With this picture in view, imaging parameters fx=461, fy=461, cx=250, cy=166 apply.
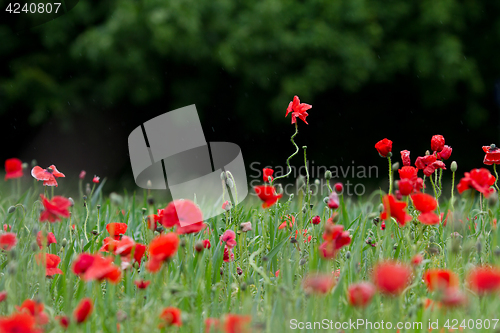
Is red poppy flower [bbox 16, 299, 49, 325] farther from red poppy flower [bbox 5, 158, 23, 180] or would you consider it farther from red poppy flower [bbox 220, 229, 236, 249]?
red poppy flower [bbox 220, 229, 236, 249]

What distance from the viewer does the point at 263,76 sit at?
656 cm

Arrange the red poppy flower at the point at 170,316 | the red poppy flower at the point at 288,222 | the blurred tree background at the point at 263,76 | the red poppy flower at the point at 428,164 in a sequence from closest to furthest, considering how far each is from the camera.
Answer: the red poppy flower at the point at 170,316
the red poppy flower at the point at 428,164
the red poppy flower at the point at 288,222
the blurred tree background at the point at 263,76

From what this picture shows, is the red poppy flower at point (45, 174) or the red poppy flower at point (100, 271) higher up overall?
the red poppy flower at point (45, 174)

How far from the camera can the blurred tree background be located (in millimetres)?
6352

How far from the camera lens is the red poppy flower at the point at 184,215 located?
3.42 ft

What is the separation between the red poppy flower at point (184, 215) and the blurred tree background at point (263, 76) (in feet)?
16.8

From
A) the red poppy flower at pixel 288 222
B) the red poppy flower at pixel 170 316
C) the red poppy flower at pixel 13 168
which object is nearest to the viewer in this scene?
the red poppy flower at pixel 170 316

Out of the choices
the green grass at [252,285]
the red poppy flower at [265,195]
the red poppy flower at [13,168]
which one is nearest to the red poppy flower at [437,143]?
the green grass at [252,285]

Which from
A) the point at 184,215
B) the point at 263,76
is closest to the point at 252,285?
the point at 184,215

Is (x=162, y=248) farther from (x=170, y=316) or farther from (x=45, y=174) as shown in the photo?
(x=45, y=174)

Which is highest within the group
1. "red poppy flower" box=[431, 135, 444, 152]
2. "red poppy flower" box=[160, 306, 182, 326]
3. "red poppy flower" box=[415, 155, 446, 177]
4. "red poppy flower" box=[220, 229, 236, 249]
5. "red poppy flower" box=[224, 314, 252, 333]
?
"red poppy flower" box=[431, 135, 444, 152]

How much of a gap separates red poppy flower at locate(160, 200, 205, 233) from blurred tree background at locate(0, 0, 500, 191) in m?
5.12

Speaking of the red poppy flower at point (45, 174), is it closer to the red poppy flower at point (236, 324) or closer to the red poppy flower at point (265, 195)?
the red poppy flower at point (265, 195)

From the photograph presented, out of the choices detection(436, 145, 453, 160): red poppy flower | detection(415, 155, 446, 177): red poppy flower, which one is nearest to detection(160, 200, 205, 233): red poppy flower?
detection(415, 155, 446, 177): red poppy flower
